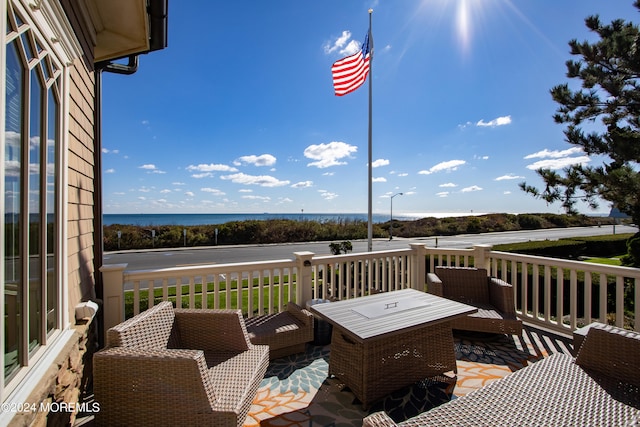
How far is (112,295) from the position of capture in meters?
2.64

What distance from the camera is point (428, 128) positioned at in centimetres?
958

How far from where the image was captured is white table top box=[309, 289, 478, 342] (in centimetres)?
207

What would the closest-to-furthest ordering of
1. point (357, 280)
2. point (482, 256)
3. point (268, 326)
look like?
point (268, 326)
point (357, 280)
point (482, 256)

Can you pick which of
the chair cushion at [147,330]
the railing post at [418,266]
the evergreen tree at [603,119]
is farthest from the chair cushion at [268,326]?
the evergreen tree at [603,119]

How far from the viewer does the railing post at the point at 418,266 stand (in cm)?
432

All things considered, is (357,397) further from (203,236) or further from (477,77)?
(203,236)

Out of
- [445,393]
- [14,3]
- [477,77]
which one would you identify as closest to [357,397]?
[445,393]

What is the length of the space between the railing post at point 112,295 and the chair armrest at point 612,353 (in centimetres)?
365

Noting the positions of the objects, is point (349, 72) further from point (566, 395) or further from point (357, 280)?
point (566, 395)

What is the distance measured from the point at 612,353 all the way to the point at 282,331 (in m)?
2.43

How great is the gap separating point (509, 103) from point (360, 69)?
161 inches

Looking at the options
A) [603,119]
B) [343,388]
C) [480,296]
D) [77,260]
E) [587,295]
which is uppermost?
[603,119]

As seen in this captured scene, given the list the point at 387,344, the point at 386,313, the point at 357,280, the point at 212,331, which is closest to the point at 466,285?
the point at 357,280

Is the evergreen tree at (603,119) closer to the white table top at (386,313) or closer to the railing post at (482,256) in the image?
the railing post at (482,256)
